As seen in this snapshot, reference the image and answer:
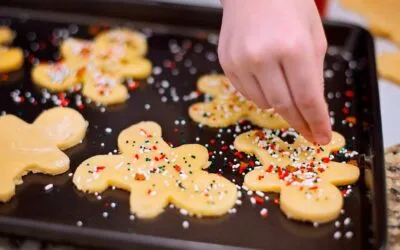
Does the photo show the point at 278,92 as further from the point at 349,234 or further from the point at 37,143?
the point at 37,143

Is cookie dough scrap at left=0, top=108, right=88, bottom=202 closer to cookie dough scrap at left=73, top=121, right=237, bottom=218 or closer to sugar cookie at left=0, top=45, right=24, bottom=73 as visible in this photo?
cookie dough scrap at left=73, top=121, right=237, bottom=218

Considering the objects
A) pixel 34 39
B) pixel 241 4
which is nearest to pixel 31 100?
pixel 34 39

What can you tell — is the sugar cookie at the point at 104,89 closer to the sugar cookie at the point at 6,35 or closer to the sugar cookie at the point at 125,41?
the sugar cookie at the point at 125,41

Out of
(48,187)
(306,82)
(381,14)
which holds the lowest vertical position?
(48,187)

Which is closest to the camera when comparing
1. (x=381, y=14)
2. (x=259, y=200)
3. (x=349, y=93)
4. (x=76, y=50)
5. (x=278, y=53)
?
(x=278, y=53)

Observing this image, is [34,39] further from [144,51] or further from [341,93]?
[341,93]

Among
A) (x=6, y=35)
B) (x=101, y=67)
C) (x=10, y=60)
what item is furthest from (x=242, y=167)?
(x=6, y=35)
